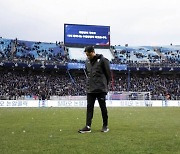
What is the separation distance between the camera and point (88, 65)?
8406mm

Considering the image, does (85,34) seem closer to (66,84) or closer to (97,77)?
(66,84)

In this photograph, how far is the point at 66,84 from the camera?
5112cm

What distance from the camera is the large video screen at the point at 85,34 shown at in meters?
57.0

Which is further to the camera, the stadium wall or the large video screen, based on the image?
the large video screen

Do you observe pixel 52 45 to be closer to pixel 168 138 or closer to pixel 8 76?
pixel 8 76

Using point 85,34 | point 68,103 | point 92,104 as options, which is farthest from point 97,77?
point 85,34

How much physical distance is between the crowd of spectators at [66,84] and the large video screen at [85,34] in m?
5.65

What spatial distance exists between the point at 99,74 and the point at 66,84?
4304 cm

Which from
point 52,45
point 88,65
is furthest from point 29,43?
point 88,65

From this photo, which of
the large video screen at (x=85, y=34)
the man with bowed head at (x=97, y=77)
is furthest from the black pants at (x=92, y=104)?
the large video screen at (x=85, y=34)

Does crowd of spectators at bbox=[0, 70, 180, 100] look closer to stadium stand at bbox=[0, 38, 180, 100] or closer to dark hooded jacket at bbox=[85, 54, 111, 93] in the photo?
stadium stand at bbox=[0, 38, 180, 100]

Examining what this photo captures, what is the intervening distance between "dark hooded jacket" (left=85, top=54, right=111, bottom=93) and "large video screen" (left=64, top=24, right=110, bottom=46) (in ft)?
161

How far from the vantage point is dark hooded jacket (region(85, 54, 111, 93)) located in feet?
26.9

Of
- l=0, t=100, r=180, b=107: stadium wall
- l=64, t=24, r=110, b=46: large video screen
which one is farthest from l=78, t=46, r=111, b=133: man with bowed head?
l=64, t=24, r=110, b=46: large video screen
